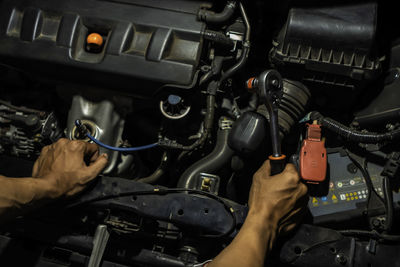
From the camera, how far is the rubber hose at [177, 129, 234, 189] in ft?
4.27

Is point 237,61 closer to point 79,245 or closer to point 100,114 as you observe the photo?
point 100,114

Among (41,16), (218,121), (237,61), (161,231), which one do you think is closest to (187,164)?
(218,121)

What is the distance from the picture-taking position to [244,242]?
1022mm

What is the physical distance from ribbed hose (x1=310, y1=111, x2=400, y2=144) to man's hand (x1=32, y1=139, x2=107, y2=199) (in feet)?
2.97

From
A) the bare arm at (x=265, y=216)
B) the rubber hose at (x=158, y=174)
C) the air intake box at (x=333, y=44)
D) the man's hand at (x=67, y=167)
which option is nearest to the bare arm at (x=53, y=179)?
the man's hand at (x=67, y=167)

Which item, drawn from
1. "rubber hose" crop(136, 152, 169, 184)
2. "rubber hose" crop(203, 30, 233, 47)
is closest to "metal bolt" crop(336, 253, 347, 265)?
"rubber hose" crop(136, 152, 169, 184)

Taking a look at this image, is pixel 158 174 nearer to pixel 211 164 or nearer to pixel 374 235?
pixel 211 164

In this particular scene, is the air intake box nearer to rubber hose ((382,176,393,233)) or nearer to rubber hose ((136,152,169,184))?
rubber hose ((382,176,393,233))

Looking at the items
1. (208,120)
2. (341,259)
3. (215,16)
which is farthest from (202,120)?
(341,259)

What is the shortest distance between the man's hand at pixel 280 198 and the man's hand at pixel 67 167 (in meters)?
0.60

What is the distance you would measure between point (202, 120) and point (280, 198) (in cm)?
51

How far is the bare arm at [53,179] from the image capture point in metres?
1.04

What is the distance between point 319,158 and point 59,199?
991 millimetres

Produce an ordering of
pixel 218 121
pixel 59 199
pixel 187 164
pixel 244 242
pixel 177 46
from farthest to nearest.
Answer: pixel 187 164 < pixel 218 121 < pixel 177 46 < pixel 59 199 < pixel 244 242
